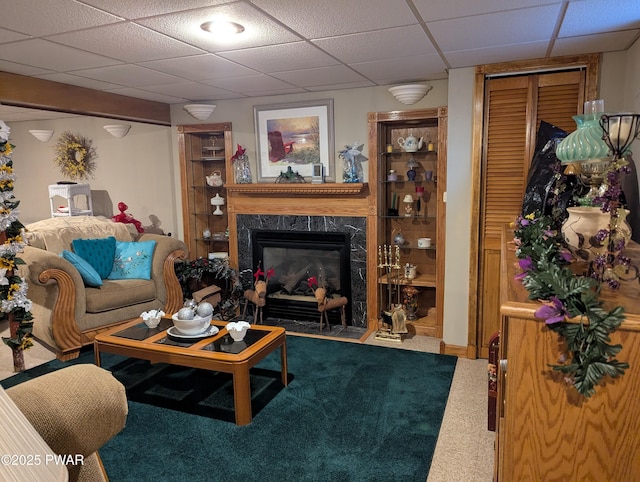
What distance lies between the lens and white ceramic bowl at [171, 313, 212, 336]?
3180 millimetres

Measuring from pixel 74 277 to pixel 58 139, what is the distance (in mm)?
3232

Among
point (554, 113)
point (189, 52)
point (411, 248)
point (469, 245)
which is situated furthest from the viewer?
point (411, 248)

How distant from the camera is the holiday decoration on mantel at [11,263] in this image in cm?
335

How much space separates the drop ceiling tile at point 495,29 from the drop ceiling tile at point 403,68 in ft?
1.11

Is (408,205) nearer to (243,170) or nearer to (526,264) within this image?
(243,170)

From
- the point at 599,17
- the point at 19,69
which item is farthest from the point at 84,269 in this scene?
the point at 599,17

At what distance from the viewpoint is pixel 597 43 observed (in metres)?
2.97

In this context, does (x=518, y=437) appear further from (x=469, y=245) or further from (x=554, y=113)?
(x=554, y=113)

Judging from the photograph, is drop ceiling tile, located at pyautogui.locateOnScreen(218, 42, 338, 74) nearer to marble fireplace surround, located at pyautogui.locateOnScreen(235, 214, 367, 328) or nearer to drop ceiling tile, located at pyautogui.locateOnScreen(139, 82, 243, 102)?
drop ceiling tile, located at pyautogui.locateOnScreen(139, 82, 243, 102)

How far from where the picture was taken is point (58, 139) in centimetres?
625

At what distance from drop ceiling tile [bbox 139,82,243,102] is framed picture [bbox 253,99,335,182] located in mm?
373

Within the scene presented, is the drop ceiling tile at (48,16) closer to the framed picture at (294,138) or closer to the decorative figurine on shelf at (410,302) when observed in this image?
the framed picture at (294,138)

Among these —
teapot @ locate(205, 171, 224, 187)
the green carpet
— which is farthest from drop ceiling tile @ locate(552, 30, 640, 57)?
teapot @ locate(205, 171, 224, 187)

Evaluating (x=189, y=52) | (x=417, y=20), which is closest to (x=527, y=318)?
(x=417, y=20)
